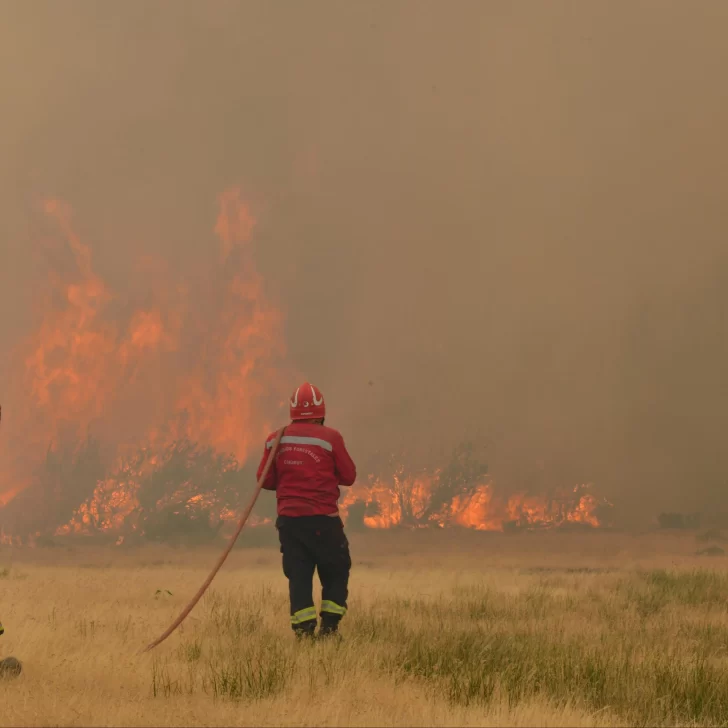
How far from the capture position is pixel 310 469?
9328 millimetres

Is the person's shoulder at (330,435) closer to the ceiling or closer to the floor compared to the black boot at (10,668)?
closer to the ceiling

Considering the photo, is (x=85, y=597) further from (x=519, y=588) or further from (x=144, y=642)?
(x=519, y=588)

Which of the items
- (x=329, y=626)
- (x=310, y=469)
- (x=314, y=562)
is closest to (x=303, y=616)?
(x=329, y=626)

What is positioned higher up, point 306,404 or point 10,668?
point 306,404

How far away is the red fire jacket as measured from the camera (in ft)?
30.5

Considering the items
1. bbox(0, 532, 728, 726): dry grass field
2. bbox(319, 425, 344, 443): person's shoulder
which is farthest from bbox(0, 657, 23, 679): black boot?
bbox(319, 425, 344, 443): person's shoulder

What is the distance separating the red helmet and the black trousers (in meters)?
1.10

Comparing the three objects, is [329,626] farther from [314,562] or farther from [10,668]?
[10,668]

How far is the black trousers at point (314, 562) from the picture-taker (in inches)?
359

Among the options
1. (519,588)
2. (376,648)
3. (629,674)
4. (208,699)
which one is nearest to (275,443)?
(376,648)

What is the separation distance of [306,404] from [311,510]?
1155mm

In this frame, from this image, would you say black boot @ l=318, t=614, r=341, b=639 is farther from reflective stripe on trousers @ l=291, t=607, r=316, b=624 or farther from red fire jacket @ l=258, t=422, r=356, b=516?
red fire jacket @ l=258, t=422, r=356, b=516

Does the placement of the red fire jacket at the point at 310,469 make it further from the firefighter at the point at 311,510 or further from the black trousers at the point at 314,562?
the black trousers at the point at 314,562

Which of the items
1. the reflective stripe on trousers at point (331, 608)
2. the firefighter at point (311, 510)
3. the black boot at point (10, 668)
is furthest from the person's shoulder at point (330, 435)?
the black boot at point (10, 668)
